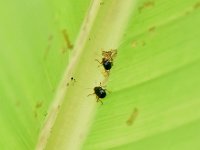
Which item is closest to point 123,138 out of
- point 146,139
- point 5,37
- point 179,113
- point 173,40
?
point 146,139

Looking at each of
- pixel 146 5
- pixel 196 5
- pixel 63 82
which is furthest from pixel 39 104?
pixel 196 5

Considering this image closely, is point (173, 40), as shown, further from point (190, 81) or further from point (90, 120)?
point (90, 120)

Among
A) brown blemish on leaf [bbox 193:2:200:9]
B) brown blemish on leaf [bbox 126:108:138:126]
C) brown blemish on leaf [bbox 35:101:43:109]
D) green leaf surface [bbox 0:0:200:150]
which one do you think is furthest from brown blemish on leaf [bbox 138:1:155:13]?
brown blemish on leaf [bbox 35:101:43:109]

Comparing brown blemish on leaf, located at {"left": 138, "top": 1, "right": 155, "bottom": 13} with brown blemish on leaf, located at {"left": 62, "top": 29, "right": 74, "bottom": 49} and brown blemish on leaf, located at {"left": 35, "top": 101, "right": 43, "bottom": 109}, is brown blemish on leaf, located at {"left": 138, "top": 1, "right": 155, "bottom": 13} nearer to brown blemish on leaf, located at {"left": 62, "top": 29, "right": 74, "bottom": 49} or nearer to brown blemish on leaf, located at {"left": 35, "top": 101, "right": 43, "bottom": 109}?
brown blemish on leaf, located at {"left": 62, "top": 29, "right": 74, "bottom": 49}

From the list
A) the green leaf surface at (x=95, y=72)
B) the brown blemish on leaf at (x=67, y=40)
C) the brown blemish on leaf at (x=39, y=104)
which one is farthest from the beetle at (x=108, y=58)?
the brown blemish on leaf at (x=39, y=104)

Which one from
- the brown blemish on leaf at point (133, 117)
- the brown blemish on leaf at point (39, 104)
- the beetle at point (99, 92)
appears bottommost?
the brown blemish on leaf at point (133, 117)

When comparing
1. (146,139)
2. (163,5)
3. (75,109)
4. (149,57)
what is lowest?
(146,139)

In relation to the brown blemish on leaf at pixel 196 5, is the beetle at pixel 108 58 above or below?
below

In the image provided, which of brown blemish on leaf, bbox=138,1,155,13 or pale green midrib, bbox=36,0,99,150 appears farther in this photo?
brown blemish on leaf, bbox=138,1,155,13

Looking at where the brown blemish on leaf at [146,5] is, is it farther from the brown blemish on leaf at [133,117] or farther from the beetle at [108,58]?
the brown blemish on leaf at [133,117]
